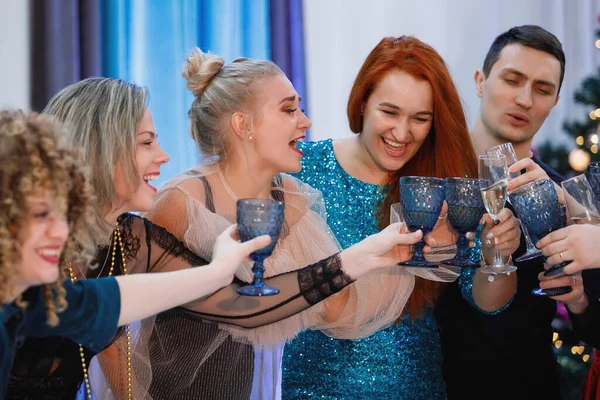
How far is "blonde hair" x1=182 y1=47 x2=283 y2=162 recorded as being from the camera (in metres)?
2.49

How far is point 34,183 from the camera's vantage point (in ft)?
4.66

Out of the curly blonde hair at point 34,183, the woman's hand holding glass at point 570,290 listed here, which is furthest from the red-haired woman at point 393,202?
the curly blonde hair at point 34,183

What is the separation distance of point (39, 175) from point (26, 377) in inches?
25.7

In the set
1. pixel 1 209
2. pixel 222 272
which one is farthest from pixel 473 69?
pixel 1 209

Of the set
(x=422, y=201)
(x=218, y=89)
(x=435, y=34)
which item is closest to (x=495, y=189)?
(x=422, y=201)

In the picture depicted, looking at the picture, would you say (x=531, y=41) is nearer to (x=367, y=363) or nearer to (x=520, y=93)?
(x=520, y=93)

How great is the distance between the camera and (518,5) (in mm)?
5695

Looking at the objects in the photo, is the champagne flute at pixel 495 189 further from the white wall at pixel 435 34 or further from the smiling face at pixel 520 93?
the white wall at pixel 435 34

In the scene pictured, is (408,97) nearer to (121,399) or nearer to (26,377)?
(121,399)

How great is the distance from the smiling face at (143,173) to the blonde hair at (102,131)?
14 millimetres

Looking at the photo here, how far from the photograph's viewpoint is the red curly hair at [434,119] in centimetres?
259

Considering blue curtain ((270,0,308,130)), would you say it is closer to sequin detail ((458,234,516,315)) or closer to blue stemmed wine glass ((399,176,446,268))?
sequin detail ((458,234,516,315))

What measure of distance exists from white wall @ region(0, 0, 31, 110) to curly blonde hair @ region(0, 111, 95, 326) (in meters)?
2.32

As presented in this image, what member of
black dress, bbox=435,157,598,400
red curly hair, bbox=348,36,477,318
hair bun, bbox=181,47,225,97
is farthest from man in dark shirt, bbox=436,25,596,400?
hair bun, bbox=181,47,225,97
